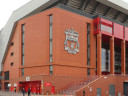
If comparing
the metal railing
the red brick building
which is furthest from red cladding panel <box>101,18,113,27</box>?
the metal railing

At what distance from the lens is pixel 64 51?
5231cm

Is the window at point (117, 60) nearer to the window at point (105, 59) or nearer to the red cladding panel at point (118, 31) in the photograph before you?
the window at point (105, 59)

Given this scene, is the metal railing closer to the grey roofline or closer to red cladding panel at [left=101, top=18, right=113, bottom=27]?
red cladding panel at [left=101, top=18, right=113, bottom=27]

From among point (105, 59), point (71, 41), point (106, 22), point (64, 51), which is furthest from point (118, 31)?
point (64, 51)

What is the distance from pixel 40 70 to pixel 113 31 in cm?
2644

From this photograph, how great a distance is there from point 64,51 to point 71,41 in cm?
389

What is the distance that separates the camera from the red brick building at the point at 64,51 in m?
49.5

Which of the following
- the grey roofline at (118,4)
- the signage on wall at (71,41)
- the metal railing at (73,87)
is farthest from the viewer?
the grey roofline at (118,4)

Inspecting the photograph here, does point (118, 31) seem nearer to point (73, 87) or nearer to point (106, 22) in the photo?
point (106, 22)

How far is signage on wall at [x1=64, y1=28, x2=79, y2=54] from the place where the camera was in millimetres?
53216

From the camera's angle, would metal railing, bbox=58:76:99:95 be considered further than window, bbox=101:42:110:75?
No

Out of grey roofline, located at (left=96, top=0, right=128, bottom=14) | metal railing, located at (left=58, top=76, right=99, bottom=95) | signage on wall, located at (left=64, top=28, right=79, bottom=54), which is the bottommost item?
metal railing, located at (left=58, top=76, right=99, bottom=95)

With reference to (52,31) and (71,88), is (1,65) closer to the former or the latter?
(52,31)

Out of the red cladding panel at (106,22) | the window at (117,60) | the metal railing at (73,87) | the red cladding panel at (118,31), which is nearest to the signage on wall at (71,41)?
the metal railing at (73,87)
